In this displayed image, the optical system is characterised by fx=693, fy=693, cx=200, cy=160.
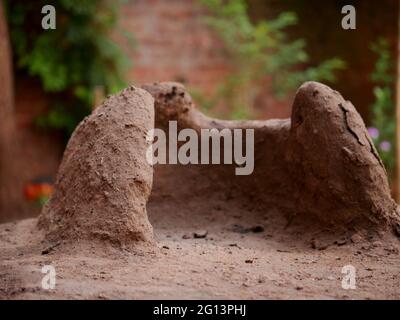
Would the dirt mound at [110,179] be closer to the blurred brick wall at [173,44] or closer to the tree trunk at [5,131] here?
the tree trunk at [5,131]

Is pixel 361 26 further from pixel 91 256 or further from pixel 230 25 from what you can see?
pixel 91 256

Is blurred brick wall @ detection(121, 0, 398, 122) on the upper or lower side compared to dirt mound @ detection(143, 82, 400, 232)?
upper

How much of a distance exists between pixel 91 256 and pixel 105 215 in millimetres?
195

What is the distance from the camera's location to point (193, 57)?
7.36m

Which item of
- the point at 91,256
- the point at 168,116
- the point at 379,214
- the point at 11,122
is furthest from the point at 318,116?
the point at 11,122

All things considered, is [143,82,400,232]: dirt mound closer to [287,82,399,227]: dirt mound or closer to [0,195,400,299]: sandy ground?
[287,82,399,227]: dirt mound

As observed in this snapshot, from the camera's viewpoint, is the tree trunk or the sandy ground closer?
the sandy ground

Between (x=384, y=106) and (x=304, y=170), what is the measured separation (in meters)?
3.83

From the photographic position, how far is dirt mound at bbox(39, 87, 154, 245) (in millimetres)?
2777

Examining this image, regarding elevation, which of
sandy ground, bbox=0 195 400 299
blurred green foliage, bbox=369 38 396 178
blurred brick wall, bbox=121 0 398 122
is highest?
blurred brick wall, bbox=121 0 398 122

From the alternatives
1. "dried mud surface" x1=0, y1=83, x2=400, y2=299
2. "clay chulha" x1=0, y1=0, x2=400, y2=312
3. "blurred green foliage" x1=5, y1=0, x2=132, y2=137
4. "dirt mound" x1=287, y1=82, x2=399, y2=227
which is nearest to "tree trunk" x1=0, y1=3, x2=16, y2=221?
"clay chulha" x1=0, y1=0, x2=400, y2=312

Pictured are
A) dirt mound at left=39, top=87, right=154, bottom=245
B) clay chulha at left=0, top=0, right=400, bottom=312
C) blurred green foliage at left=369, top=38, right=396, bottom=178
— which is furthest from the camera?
blurred green foliage at left=369, top=38, right=396, bottom=178

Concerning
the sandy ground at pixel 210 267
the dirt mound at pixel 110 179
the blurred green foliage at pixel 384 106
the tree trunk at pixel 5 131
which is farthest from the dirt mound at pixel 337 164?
the blurred green foliage at pixel 384 106

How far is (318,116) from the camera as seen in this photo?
3178 mm
